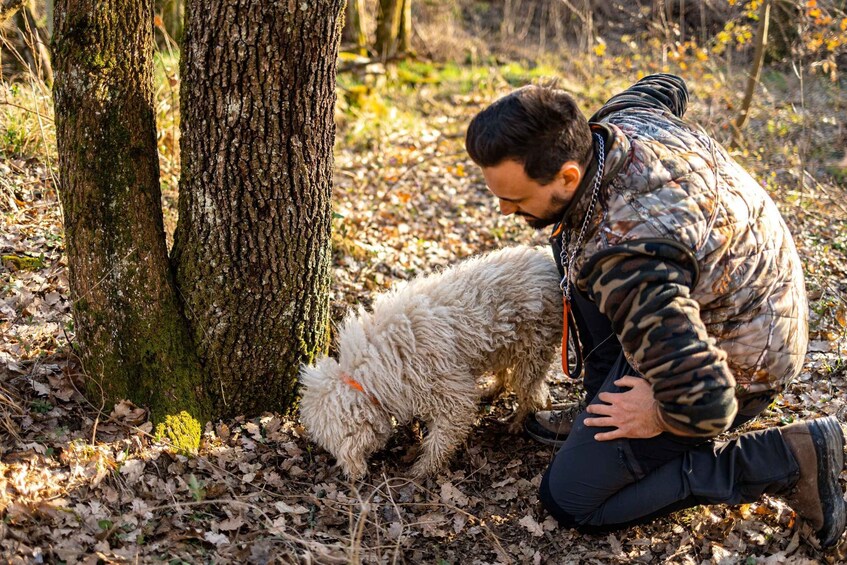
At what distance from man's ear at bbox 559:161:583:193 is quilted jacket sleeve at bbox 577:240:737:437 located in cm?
32

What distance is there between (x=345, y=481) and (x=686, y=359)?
76.5 inches

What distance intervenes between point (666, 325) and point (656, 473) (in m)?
1.04

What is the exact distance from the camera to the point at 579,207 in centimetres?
277

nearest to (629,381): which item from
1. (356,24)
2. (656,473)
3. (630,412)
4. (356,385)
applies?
(630,412)

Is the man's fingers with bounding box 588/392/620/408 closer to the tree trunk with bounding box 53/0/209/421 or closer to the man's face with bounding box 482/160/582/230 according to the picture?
the man's face with bounding box 482/160/582/230

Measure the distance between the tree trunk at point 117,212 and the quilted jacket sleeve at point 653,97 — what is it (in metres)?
2.27

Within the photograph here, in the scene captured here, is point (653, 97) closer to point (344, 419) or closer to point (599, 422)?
point (599, 422)

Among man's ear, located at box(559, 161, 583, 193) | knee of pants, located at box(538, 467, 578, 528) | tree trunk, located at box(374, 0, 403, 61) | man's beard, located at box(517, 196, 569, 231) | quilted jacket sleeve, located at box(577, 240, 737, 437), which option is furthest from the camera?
tree trunk, located at box(374, 0, 403, 61)

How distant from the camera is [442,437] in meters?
3.72

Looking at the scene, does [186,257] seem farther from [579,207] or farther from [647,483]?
[647,483]

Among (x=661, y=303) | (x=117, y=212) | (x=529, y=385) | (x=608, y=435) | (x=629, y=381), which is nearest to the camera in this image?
(x=661, y=303)

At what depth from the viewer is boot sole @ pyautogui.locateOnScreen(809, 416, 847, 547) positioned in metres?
3.10

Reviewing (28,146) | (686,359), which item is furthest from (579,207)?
(28,146)

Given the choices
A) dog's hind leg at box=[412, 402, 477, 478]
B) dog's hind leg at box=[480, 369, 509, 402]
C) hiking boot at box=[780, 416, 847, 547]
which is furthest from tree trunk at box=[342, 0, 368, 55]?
hiking boot at box=[780, 416, 847, 547]
